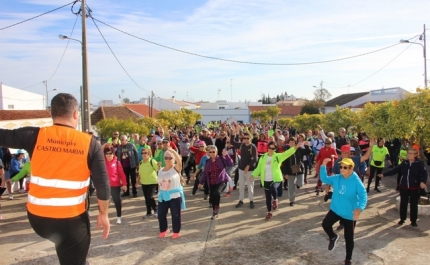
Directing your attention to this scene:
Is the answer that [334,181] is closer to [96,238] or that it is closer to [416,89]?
[96,238]

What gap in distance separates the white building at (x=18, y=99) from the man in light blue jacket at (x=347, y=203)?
118ft

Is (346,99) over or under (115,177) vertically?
over

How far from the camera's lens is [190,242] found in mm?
6547

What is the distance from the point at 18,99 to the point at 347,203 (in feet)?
126

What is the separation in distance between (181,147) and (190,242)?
7.07 metres

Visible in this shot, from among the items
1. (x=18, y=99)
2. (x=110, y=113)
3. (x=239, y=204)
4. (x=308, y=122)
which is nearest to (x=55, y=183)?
(x=239, y=204)

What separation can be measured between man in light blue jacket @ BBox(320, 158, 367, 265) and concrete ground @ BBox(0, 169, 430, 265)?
0.43 meters

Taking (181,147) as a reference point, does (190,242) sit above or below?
below

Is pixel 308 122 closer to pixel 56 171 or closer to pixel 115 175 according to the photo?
pixel 115 175

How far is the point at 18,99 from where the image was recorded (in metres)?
37.1

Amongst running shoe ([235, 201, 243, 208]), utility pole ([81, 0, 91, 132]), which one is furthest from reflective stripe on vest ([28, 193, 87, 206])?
utility pole ([81, 0, 91, 132])

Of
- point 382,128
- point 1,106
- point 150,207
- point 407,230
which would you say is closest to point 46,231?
point 150,207

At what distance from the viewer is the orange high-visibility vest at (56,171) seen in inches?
110

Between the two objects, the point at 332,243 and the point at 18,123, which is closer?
the point at 332,243
